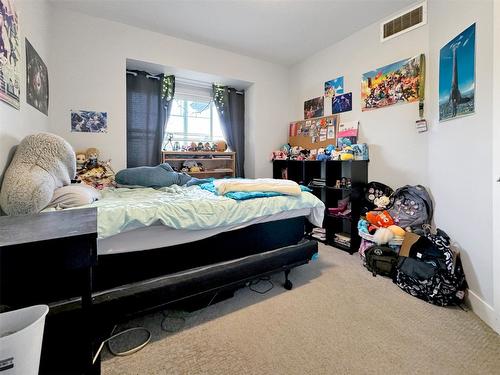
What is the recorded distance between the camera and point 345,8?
8.36 feet

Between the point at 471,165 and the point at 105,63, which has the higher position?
the point at 105,63

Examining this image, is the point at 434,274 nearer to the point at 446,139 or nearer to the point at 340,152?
the point at 446,139

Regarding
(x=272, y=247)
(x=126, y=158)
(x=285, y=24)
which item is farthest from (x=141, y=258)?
(x=285, y=24)

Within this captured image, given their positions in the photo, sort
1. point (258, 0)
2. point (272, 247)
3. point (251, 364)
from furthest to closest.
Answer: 1. point (258, 0)
2. point (272, 247)
3. point (251, 364)

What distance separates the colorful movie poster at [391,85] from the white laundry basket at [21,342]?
10.6ft

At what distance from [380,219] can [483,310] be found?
1004mm

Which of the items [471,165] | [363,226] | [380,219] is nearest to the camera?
[471,165]

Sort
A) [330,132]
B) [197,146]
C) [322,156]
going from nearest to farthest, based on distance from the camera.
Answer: [322,156] → [330,132] → [197,146]

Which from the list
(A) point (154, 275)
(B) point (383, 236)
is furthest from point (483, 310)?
(A) point (154, 275)

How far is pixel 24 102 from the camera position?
1737 millimetres

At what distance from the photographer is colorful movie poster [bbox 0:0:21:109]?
4.39 feet

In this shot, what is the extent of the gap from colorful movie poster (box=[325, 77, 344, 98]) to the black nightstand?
3264mm

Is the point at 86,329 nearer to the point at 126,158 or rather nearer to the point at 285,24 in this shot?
the point at 126,158

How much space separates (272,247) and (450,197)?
151 cm
